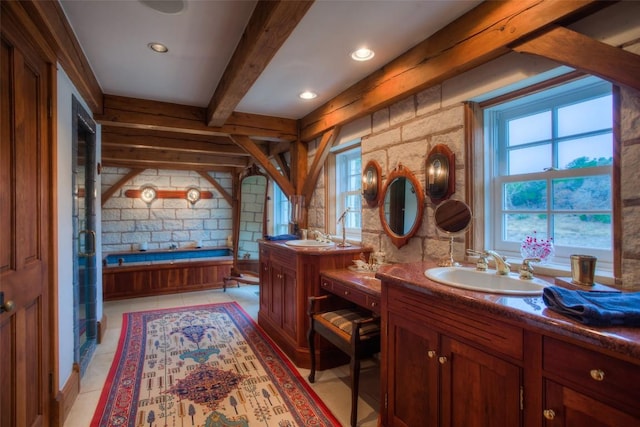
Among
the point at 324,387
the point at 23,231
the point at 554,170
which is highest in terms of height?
the point at 554,170

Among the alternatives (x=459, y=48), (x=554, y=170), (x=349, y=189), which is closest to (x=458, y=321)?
(x=554, y=170)

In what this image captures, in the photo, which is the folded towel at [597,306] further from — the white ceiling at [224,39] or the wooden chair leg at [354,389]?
the white ceiling at [224,39]

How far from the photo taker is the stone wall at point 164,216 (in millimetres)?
5738

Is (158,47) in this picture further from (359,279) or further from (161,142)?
(161,142)

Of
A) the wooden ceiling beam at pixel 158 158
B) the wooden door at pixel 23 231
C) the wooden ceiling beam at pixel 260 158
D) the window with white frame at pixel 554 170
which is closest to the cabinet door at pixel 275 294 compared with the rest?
the wooden ceiling beam at pixel 260 158

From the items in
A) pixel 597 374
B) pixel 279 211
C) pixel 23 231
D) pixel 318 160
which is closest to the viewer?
pixel 597 374

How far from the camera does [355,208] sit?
Answer: 11.0 feet

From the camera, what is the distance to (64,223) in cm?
216

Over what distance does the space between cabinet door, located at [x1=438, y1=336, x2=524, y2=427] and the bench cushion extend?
25.2 inches

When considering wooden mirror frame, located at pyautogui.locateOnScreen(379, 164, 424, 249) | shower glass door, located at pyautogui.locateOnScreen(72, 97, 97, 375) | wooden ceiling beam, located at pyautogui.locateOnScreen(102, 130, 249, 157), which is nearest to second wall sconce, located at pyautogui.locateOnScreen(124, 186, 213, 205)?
wooden ceiling beam, located at pyautogui.locateOnScreen(102, 130, 249, 157)

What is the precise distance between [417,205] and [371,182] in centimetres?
56

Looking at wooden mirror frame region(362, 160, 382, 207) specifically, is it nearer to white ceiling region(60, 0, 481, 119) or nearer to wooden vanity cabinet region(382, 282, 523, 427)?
white ceiling region(60, 0, 481, 119)

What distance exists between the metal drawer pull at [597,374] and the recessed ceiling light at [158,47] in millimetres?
2742

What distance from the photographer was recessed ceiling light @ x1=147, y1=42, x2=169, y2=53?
2.17 m
